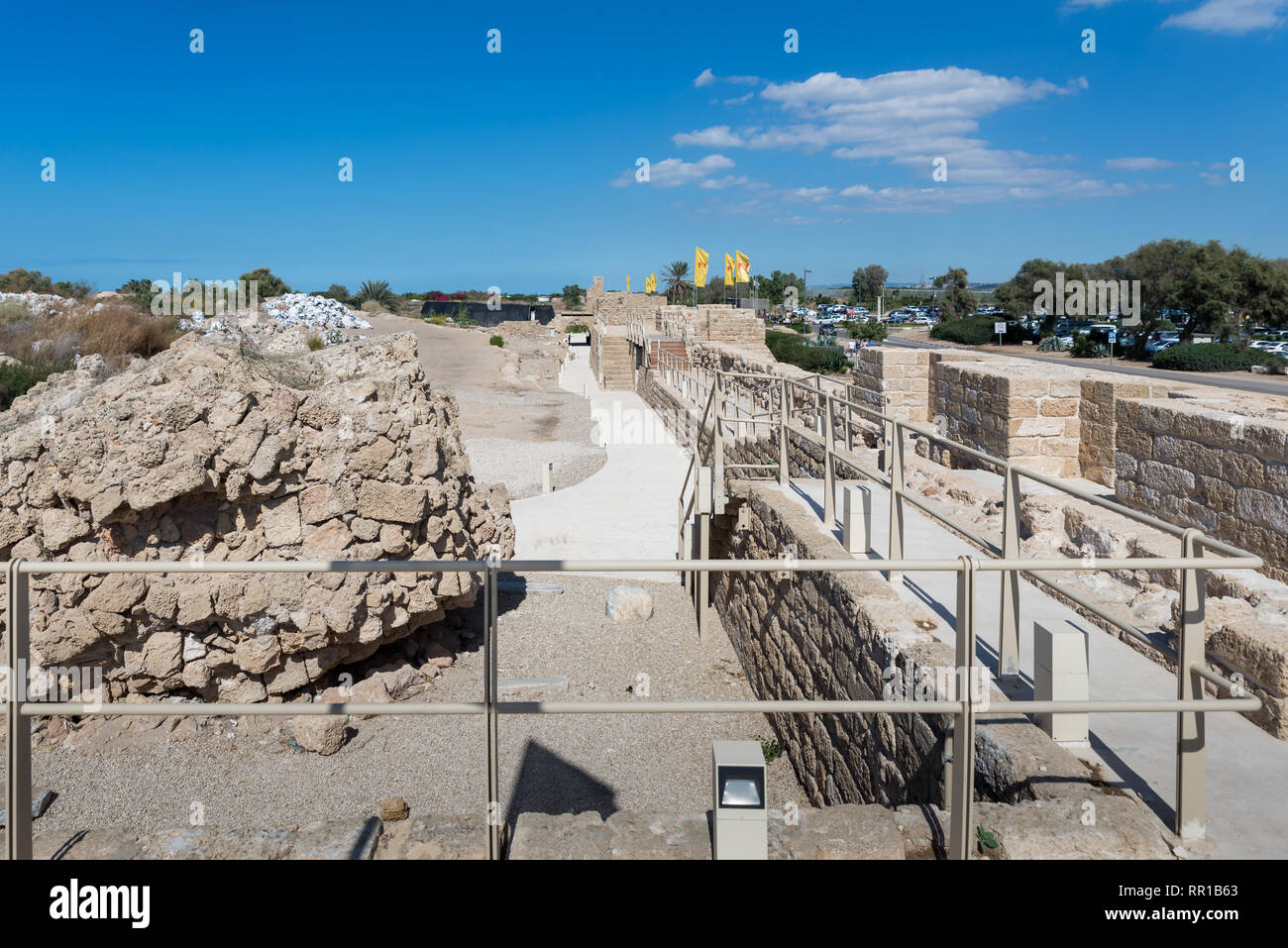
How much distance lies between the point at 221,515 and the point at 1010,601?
5.12 meters

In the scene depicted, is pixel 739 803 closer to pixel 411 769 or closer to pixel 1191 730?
pixel 1191 730

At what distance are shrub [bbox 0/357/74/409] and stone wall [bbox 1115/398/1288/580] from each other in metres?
13.3

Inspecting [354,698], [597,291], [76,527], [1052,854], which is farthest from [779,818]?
[597,291]

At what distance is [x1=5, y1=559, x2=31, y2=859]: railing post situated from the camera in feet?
8.39

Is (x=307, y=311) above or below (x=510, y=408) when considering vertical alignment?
above

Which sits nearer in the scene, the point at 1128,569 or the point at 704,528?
the point at 1128,569

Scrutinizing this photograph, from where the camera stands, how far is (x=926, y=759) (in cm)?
368

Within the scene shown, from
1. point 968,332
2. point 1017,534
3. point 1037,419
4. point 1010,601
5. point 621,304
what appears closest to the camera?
point 1010,601

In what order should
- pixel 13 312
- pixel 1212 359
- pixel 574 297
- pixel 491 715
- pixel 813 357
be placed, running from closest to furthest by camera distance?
pixel 491 715, pixel 13 312, pixel 1212 359, pixel 813 357, pixel 574 297

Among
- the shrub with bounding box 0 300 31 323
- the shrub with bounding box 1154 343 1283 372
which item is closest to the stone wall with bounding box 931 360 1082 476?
the shrub with bounding box 0 300 31 323

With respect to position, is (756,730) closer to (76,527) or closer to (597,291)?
(76,527)

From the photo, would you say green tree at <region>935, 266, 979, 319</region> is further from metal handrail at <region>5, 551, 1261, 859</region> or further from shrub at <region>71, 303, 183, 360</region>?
metal handrail at <region>5, 551, 1261, 859</region>

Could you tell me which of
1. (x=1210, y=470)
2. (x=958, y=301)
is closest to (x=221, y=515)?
(x=1210, y=470)

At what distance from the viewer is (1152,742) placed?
3.53 metres
